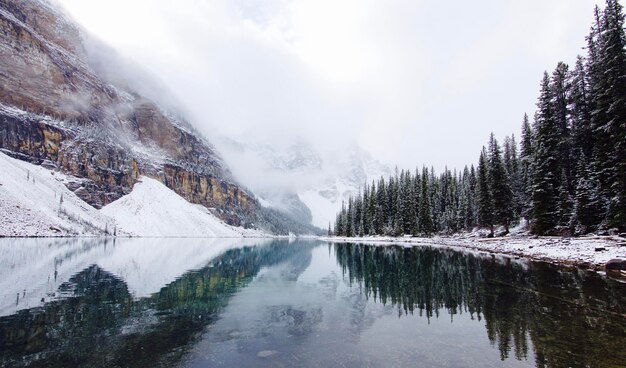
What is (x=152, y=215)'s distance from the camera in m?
170

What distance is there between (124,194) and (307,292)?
185m

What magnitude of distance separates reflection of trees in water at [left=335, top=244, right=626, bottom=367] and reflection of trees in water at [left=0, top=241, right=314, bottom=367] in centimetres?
919

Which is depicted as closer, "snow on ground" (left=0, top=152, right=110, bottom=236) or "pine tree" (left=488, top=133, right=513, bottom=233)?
"pine tree" (left=488, top=133, right=513, bottom=233)

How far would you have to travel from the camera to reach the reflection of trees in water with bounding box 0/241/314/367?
360 inches

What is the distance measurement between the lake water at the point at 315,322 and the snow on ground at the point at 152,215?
143 m

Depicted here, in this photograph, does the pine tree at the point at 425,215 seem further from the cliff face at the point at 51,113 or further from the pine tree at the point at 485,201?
the cliff face at the point at 51,113

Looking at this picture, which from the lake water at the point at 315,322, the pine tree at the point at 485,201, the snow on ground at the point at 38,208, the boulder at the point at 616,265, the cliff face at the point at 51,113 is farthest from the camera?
the cliff face at the point at 51,113

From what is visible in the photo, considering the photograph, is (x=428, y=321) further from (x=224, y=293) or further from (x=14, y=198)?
(x=14, y=198)

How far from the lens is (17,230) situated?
76562 millimetres

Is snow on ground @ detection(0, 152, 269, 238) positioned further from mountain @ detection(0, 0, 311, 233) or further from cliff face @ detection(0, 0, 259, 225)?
cliff face @ detection(0, 0, 259, 225)

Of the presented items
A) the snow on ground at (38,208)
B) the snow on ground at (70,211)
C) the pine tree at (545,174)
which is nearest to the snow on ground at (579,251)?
the pine tree at (545,174)

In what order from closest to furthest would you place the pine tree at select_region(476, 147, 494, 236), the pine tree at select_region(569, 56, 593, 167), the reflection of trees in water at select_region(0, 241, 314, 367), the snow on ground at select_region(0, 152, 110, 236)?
the reflection of trees in water at select_region(0, 241, 314, 367)
the pine tree at select_region(569, 56, 593, 167)
the pine tree at select_region(476, 147, 494, 236)
the snow on ground at select_region(0, 152, 110, 236)

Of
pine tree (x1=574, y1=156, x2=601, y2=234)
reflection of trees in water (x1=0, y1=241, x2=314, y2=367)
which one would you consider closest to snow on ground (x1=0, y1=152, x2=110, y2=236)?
reflection of trees in water (x1=0, y1=241, x2=314, y2=367)

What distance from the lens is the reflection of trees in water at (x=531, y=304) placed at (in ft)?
31.9
